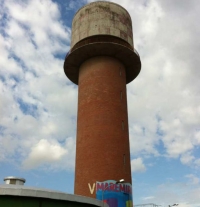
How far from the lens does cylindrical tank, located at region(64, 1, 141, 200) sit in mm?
26094

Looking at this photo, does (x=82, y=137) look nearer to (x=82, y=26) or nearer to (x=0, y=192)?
(x=82, y=26)

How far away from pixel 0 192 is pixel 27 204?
1.45 metres

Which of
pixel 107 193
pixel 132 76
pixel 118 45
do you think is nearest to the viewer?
pixel 107 193

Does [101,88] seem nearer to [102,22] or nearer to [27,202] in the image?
[102,22]

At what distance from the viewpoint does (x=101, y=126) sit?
27062 mm

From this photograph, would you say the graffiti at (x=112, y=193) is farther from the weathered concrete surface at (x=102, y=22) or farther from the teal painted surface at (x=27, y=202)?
the weathered concrete surface at (x=102, y=22)

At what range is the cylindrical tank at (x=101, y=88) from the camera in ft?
85.6

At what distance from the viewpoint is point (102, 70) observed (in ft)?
96.8

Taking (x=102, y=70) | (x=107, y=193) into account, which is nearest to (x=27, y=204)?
(x=107, y=193)

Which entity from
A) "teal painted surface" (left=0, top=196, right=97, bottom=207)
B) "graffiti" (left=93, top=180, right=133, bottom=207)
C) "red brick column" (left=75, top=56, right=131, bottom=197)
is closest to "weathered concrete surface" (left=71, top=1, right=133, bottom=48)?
"red brick column" (left=75, top=56, right=131, bottom=197)

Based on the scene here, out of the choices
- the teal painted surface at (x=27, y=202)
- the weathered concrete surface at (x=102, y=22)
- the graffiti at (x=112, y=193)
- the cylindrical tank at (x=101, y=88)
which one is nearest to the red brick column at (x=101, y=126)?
the cylindrical tank at (x=101, y=88)

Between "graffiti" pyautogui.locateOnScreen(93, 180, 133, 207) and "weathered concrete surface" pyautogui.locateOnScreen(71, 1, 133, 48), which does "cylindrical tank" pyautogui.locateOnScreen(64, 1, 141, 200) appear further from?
"graffiti" pyautogui.locateOnScreen(93, 180, 133, 207)

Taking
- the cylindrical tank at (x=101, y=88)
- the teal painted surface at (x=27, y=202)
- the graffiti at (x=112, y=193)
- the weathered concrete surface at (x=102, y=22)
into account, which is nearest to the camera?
the teal painted surface at (x=27, y=202)

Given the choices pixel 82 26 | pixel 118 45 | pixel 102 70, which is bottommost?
pixel 102 70
